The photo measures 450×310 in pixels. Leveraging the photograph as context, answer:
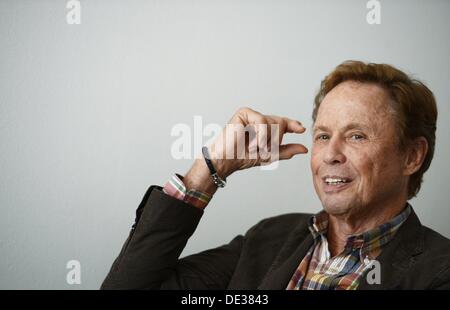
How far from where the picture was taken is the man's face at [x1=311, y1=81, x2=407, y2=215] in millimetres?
1438

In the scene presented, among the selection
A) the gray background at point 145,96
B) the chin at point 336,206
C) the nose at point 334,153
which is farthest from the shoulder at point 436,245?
the gray background at point 145,96

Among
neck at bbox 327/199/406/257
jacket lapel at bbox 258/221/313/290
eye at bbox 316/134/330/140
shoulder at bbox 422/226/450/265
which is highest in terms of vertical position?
eye at bbox 316/134/330/140

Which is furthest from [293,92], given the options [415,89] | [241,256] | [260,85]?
[241,256]

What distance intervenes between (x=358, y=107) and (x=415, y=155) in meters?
0.28

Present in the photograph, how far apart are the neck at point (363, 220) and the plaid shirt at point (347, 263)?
0.13ft

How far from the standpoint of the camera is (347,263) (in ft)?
4.68

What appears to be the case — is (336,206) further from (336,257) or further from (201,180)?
(201,180)

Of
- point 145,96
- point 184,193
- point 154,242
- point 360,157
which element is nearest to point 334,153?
point 360,157

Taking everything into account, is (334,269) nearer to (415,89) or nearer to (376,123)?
(376,123)

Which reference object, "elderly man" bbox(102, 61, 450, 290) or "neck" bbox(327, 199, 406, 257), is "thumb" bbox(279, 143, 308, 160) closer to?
"elderly man" bbox(102, 61, 450, 290)

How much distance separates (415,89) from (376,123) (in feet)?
0.72

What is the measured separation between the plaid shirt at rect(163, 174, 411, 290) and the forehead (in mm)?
318

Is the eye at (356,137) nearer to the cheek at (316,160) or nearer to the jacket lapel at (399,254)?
the cheek at (316,160)

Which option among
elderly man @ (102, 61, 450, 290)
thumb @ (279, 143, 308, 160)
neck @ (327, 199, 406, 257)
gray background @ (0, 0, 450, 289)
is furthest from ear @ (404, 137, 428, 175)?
gray background @ (0, 0, 450, 289)
